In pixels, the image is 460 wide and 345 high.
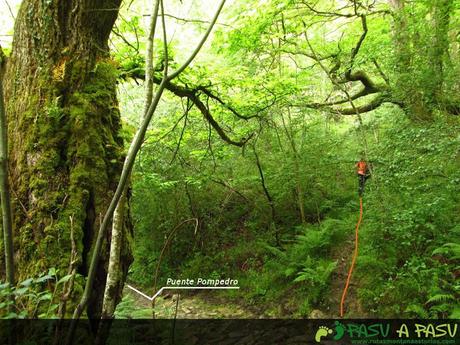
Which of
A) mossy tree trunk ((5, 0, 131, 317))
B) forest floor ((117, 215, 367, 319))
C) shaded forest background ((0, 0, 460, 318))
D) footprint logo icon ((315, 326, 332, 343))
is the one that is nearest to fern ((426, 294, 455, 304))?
shaded forest background ((0, 0, 460, 318))

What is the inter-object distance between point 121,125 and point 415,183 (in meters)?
5.06

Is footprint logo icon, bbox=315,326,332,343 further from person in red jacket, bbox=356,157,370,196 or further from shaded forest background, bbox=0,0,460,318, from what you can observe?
person in red jacket, bbox=356,157,370,196

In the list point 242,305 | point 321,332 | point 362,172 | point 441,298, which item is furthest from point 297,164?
point 441,298

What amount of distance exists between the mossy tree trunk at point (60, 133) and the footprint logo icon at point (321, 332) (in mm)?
3724

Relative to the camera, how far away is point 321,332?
573cm

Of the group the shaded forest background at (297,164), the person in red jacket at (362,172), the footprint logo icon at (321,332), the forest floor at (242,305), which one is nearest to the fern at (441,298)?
the shaded forest background at (297,164)

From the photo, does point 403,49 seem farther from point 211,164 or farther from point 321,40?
point 211,164

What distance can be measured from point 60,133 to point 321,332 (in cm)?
512

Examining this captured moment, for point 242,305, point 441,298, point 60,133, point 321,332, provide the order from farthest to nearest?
A: point 242,305 < point 321,332 < point 441,298 < point 60,133

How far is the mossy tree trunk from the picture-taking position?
2.92m

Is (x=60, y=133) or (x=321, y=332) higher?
(x=60, y=133)

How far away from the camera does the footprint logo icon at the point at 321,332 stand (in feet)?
18.2

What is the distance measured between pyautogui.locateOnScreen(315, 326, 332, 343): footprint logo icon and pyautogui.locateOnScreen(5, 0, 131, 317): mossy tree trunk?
3.72m

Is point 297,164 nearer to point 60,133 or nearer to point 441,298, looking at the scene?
point 441,298
